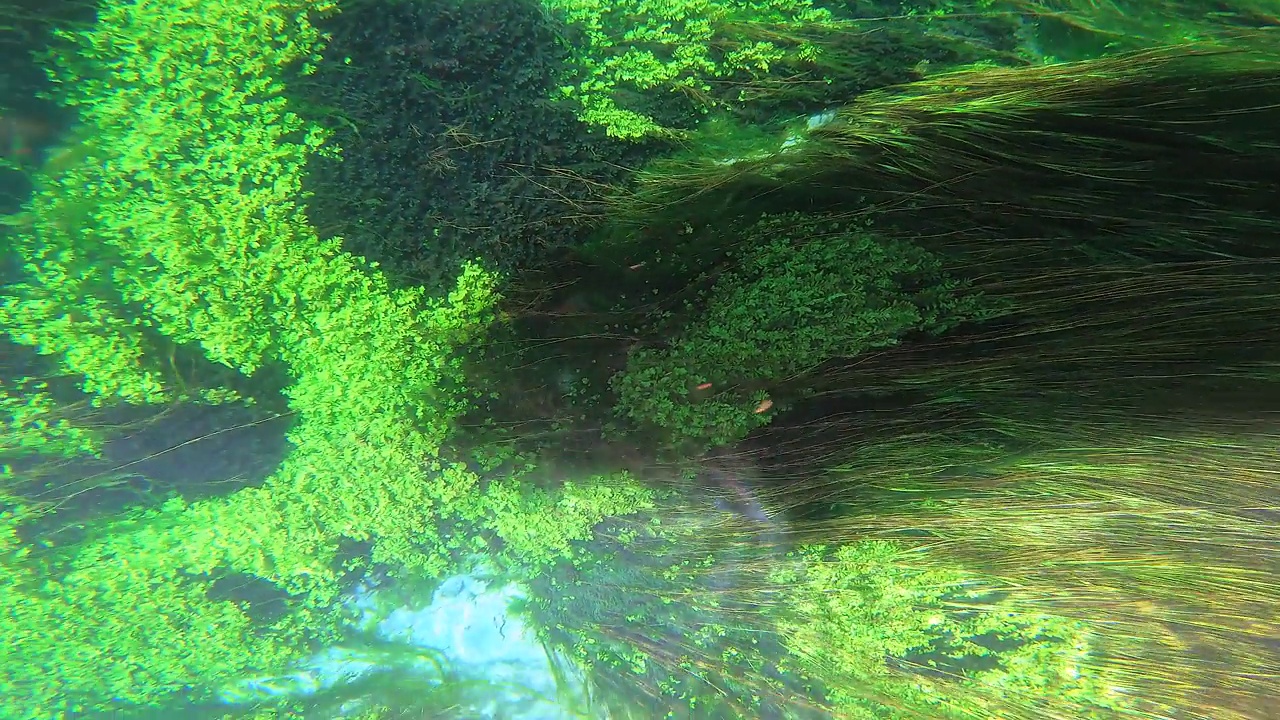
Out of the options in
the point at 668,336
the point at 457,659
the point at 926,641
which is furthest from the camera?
the point at 457,659

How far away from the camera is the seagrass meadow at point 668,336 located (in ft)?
4.60

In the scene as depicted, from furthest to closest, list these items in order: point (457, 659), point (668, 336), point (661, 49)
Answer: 1. point (457, 659)
2. point (668, 336)
3. point (661, 49)

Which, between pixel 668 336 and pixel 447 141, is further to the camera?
pixel 668 336

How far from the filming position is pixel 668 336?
5.74 feet

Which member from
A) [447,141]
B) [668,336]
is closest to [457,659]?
[668,336]

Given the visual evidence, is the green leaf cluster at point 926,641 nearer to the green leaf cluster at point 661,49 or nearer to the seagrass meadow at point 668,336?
the seagrass meadow at point 668,336

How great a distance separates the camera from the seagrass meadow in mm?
1401

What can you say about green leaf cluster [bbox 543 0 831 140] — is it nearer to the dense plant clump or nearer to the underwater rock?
the dense plant clump

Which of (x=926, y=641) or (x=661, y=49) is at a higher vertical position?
(x=661, y=49)

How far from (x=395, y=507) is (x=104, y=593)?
1.14m

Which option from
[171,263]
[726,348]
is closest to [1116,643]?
[726,348]

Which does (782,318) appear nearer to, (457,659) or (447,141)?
(447,141)

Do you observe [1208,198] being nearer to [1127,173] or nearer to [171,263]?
[1127,173]

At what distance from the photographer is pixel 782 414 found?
1.79 meters
